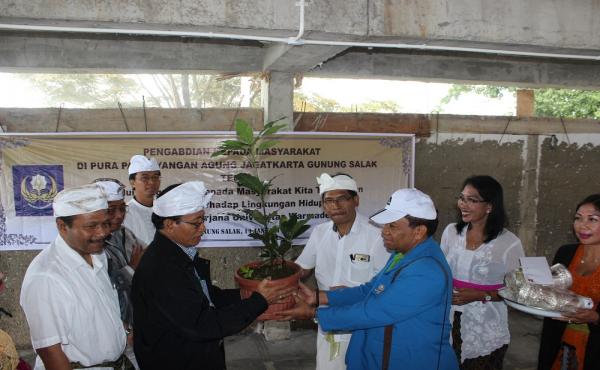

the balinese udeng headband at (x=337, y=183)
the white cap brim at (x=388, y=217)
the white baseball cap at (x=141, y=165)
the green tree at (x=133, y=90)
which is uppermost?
the green tree at (x=133, y=90)

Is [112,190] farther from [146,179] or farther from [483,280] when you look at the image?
Answer: [483,280]

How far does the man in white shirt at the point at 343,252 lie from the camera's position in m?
2.98

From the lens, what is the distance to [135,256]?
3.29 metres

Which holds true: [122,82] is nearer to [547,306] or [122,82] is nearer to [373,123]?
[373,123]

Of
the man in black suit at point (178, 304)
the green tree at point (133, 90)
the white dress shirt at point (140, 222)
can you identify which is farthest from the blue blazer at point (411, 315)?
the green tree at point (133, 90)

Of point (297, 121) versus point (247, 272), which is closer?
point (247, 272)

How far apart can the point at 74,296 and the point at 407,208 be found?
62.7 inches

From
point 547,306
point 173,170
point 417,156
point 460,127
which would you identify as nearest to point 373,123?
point 417,156

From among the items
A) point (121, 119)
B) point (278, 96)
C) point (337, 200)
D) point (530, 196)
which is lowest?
point (530, 196)

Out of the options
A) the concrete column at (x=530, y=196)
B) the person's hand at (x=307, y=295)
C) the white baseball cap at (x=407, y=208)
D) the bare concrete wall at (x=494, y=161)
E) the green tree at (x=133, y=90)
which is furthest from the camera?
the green tree at (x=133, y=90)

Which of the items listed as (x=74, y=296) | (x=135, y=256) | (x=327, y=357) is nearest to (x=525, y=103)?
(x=327, y=357)

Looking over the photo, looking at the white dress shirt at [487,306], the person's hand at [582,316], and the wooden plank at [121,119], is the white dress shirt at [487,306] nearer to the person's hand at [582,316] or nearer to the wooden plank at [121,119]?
the person's hand at [582,316]

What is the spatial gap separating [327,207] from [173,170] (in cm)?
219

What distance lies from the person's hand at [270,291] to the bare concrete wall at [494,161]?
268 cm
